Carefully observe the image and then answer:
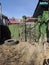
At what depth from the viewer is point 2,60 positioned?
41.3 feet

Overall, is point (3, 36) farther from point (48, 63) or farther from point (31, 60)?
A: point (48, 63)

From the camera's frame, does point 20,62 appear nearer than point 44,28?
Yes

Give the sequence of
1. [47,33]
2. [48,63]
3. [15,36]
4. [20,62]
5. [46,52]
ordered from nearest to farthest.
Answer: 1. [48,63]
2. [46,52]
3. [20,62]
4. [47,33]
5. [15,36]

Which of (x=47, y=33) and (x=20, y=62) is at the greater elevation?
(x=47, y=33)

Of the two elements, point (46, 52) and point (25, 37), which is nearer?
point (46, 52)

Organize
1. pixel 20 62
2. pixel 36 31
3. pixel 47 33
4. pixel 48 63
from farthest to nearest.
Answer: pixel 36 31 < pixel 47 33 < pixel 20 62 < pixel 48 63

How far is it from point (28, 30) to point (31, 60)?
748cm

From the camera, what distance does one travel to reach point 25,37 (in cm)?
1961

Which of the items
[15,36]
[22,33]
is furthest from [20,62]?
[15,36]

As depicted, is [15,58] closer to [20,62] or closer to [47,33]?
[20,62]

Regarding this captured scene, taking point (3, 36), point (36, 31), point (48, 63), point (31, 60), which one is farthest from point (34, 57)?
point (3, 36)

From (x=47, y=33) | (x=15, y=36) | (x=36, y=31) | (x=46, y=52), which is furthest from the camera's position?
(x=15, y=36)

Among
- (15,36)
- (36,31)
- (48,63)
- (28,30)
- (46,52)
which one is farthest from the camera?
(15,36)

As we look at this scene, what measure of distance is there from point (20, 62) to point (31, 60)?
0.69 meters
